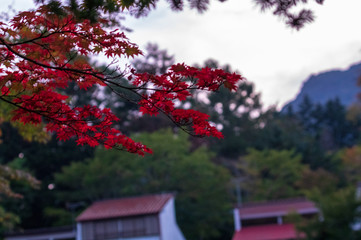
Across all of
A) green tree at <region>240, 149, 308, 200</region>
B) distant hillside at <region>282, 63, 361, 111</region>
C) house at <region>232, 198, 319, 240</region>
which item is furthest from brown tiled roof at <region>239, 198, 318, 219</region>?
distant hillside at <region>282, 63, 361, 111</region>

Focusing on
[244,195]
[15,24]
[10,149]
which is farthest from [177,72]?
[244,195]

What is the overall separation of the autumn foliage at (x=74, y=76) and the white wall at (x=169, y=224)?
1669 cm

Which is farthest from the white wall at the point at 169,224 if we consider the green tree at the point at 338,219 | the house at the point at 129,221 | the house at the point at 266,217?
the green tree at the point at 338,219

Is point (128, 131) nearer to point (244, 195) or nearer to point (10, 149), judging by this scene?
point (10, 149)

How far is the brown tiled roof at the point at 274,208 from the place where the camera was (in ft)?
70.1

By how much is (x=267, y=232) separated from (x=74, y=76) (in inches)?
746

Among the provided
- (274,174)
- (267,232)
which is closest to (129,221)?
(267,232)

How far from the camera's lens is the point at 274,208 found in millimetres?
21656

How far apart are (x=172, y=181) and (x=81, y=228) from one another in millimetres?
5228

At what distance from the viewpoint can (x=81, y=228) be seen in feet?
66.9

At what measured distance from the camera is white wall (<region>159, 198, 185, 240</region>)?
65.3 feet

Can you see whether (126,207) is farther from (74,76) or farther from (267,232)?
(74,76)

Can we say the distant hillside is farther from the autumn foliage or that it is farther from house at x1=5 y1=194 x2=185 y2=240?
the autumn foliage

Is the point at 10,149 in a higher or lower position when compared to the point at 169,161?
higher
